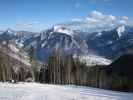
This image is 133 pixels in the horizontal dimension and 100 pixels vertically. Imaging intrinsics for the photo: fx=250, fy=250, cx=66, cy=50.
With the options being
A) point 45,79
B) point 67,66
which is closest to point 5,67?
point 45,79

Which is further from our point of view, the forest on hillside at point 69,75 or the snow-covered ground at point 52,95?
the forest on hillside at point 69,75

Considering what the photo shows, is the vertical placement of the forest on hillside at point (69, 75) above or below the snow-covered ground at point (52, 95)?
above

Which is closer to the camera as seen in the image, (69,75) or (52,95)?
(52,95)

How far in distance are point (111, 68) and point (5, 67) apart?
12469 cm

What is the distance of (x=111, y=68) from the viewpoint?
19762 cm

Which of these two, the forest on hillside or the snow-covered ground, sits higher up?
the forest on hillside

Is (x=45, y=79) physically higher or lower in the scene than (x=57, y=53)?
lower

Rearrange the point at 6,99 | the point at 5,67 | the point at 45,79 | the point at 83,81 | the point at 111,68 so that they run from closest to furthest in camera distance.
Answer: the point at 6,99
the point at 83,81
the point at 5,67
the point at 45,79
the point at 111,68

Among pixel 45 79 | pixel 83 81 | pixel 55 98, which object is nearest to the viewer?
pixel 55 98

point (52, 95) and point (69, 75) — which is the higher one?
point (69, 75)

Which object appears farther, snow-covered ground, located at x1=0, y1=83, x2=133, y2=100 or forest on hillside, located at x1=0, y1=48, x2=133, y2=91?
forest on hillside, located at x1=0, y1=48, x2=133, y2=91

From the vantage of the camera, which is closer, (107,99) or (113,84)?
(107,99)

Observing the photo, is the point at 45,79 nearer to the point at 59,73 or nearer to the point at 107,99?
the point at 59,73

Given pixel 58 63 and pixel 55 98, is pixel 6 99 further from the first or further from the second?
pixel 58 63
